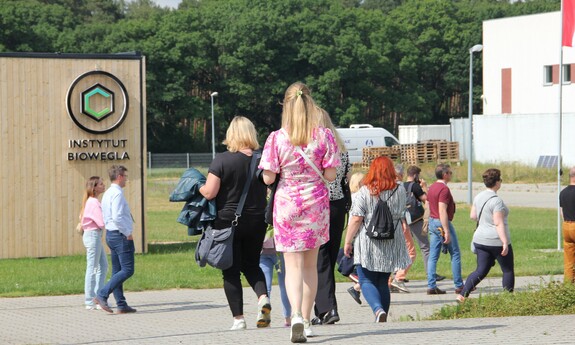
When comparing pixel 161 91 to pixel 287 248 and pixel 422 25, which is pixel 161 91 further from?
pixel 287 248

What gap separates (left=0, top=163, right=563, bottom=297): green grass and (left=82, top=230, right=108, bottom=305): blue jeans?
5.89ft

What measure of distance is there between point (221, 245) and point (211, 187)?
1.64 feet

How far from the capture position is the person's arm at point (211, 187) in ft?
29.6

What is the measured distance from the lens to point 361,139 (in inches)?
2554

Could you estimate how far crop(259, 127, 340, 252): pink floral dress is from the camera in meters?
7.94

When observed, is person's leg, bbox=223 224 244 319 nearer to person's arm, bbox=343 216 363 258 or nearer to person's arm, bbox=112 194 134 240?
person's arm, bbox=343 216 363 258

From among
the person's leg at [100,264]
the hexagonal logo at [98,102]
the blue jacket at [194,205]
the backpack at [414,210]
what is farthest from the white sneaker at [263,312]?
the hexagonal logo at [98,102]

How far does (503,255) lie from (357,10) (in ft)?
282

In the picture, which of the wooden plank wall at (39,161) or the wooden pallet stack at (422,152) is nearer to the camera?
the wooden plank wall at (39,161)

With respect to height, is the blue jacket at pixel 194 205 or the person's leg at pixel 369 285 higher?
the blue jacket at pixel 194 205

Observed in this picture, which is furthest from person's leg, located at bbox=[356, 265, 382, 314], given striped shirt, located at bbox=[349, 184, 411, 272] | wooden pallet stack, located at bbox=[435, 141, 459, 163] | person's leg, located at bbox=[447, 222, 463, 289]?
wooden pallet stack, located at bbox=[435, 141, 459, 163]

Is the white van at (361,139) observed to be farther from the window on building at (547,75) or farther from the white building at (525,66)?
the window on building at (547,75)

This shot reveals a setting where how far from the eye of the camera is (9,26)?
263 ft

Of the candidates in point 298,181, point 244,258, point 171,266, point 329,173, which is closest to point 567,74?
point 171,266
